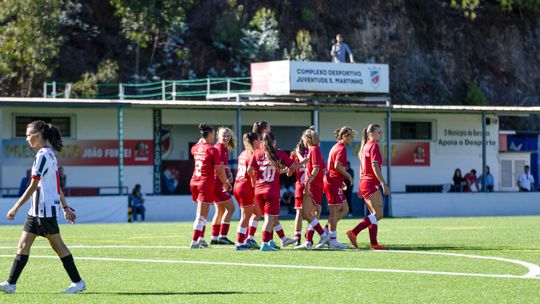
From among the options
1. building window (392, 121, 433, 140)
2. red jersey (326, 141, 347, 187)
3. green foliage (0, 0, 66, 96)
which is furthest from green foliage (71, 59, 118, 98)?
red jersey (326, 141, 347, 187)

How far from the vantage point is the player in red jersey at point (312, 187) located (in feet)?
59.7

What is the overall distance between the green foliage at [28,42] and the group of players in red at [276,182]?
101 ft

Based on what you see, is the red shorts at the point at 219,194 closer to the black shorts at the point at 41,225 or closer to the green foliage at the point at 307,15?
the black shorts at the point at 41,225

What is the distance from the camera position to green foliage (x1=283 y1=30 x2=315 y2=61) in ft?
175

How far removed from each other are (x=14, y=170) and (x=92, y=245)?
19.2m

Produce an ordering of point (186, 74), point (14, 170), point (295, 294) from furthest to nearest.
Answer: point (186, 74) < point (14, 170) < point (295, 294)

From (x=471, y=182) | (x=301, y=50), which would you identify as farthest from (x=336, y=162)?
(x=301, y=50)

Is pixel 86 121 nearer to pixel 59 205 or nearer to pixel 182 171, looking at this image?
pixel 182 171

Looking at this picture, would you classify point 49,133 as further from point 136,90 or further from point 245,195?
point 136,90

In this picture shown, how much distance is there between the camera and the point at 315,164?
60.0 feet

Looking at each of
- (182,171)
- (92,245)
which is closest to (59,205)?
(92,245)

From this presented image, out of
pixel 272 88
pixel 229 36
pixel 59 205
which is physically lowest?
pixel 59 205

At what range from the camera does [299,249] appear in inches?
719

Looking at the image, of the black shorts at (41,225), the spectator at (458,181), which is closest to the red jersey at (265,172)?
the black shorts at (41,225)
